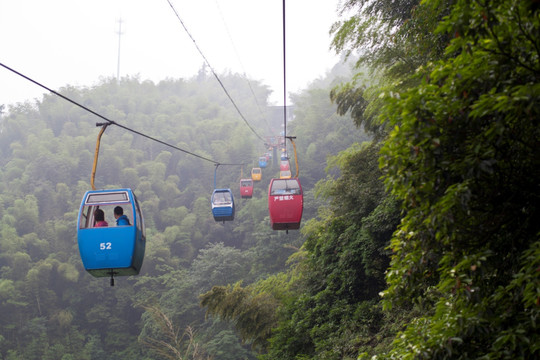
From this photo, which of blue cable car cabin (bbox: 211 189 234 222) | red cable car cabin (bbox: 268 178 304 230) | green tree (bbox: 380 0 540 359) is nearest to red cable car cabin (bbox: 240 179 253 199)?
blue cable car cabin (bbox: 211 189 234 222)

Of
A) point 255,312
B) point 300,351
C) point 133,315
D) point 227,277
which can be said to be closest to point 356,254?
point 300,351

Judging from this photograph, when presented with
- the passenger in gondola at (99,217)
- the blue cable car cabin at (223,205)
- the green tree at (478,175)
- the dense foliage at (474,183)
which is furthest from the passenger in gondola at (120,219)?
the blue cable car cabin at (223,205)

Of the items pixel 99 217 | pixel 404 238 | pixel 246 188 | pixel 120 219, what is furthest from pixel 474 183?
pixel 246 188

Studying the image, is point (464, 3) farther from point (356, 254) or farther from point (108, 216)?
point (108, 216)

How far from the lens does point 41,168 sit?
53.6 meters

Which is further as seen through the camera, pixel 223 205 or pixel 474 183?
pixel 223 205

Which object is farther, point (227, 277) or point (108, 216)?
point (108, 216)

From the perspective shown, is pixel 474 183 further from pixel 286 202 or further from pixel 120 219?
pixel 286 202

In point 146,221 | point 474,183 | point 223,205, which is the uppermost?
point 474,183

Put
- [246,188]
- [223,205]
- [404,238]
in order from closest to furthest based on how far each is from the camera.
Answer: [404,238] < [223,205] < [246,188]

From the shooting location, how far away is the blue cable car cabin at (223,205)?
54.1 ft

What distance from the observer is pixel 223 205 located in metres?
16.5

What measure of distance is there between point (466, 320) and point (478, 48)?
1484 millimetres

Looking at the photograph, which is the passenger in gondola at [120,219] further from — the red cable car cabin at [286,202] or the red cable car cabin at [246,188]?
the red cable car cabin at [246,188]
